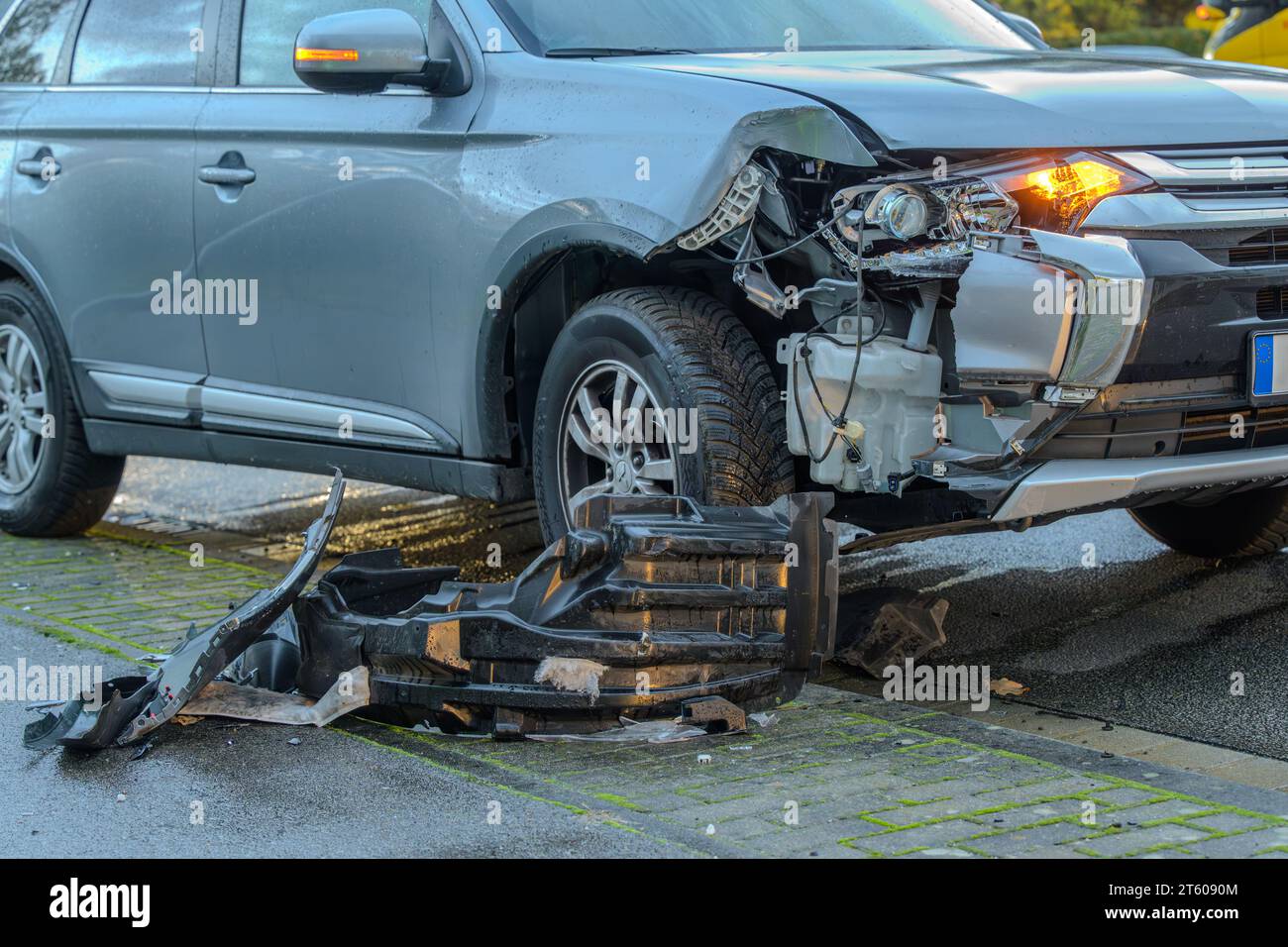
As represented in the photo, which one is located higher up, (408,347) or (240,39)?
(240,39)

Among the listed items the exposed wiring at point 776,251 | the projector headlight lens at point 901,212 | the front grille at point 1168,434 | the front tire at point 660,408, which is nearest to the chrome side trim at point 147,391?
the front tire at point 660,408

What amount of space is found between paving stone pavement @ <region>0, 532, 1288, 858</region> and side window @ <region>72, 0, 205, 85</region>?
8.89 ft

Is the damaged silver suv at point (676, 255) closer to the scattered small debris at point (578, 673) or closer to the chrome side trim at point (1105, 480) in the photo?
the chrome side trim at point (1105, 480)

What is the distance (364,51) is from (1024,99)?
1.78m

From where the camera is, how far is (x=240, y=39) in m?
6.04

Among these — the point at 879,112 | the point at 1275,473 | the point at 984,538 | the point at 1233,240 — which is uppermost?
the point at 879,112

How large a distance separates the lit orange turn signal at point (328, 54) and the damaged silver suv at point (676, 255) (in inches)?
0.5

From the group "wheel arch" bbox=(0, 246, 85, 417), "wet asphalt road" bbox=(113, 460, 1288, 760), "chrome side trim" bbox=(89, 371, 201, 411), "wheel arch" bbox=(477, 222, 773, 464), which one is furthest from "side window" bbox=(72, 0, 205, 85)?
"wet asphalt road" bbox=(113, 460, 1288, 760)

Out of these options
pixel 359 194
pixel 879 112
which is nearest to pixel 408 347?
pixel 359 194

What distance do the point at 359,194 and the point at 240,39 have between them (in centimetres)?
92

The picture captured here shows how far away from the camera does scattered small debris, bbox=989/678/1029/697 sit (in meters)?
4.83

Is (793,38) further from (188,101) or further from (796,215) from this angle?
(188,101)

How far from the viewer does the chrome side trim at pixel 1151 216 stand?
4230 millimetres
